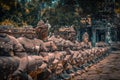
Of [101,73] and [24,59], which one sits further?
[101,73]

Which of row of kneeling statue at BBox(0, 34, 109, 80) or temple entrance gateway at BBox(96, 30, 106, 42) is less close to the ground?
row of kneeling statue at BBox(0, 34, 109, 80)

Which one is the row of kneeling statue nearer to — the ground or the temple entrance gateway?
the ground

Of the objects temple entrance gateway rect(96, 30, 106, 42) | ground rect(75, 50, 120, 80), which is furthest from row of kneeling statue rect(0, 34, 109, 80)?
temple entrance gateway rect(96, 30, 106, 42)

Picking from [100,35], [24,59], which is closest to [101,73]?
[24,59]

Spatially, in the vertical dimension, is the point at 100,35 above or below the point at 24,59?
below

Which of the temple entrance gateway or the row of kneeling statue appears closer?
the row of kneeling statue

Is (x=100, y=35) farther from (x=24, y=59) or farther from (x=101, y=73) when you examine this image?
(x=24, y=59)

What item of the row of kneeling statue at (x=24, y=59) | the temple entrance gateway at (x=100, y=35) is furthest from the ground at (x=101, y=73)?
the temple entrance gateway at (x=100, y=35)

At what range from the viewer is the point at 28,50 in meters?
5.83

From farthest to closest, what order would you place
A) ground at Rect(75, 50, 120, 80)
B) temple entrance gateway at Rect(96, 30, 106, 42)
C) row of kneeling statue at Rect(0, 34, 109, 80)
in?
temple entrance gateway at Rect(96, 30, 106, 42), ground at Rect(75, 50, 120, 80), row of kneeling statue at Rect(0, 34, 109, 80)

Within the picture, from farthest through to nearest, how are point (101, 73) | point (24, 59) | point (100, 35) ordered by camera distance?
1. point (100, 35)
2. point (101, 73)
3. point (24, 59)

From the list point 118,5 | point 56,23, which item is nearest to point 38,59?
point 118,5

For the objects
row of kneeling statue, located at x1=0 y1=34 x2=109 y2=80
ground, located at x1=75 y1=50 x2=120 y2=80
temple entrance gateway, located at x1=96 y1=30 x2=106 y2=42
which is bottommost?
temple entrance gateway, located at x1=96 y1=30 x2=106 y2=42

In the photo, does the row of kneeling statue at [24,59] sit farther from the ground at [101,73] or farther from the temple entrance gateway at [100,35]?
the temple entrance gateway at [100,35]
